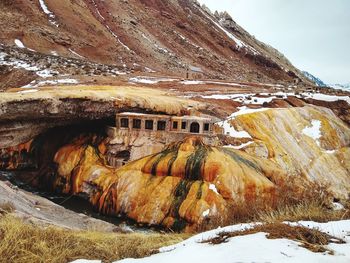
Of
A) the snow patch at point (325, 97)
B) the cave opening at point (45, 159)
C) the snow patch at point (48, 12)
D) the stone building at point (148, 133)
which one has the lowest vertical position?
the cave opening at point (45, 159)

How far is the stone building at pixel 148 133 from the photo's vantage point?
82.8 ft

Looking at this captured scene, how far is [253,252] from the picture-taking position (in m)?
5.18

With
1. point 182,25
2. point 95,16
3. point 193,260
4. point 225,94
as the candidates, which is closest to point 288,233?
point 193,260

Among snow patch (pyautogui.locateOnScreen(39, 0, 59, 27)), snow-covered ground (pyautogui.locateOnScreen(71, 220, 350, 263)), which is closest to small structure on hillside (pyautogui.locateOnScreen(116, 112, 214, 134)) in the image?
snow-covered ground (pyautogui.locateOnScreen(71, 220, 350, 263))

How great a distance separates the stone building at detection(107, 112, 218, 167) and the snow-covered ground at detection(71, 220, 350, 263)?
18.9 metres

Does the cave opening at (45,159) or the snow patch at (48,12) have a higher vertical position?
the snow patch at (48,12)

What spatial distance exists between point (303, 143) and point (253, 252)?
2694 cm

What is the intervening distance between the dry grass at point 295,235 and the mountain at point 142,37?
3834cm

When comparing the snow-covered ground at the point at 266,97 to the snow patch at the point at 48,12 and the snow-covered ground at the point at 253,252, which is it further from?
the snow patch at the point at 48,12

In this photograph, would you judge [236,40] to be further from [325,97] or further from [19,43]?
[325,97]

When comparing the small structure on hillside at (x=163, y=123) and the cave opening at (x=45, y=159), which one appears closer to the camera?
the small structure on hillside at (x=163, y=123)

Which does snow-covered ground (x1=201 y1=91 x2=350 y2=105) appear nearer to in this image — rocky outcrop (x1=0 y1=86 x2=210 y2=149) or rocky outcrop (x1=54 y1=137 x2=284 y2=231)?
rocky outcrop (x1=0 y1=86 x2=210 y2=149)

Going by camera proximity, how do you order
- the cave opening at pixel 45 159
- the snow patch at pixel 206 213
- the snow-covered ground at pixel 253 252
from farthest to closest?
the cave opening at pixel 45 159 < the snow patch at pixel 206 213 < the snow-covered ground at pixel 253 252

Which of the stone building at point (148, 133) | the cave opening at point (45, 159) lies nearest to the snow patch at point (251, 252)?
the stone building at point (148, 133)
